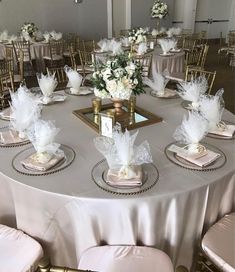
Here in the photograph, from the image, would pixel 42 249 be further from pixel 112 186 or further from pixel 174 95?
pixel 174 95

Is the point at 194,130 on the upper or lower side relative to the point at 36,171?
upper

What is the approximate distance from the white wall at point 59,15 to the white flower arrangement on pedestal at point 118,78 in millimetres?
5932

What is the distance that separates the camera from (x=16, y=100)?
6.56 ft

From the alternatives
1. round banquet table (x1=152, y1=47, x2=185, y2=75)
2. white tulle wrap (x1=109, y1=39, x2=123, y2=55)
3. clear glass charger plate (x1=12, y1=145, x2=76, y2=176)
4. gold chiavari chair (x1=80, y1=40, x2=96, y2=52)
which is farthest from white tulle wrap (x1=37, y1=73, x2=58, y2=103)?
gold chiavari chair (x1=80, y1=40, x2=96, y2=52)

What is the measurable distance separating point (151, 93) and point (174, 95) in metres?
0.22

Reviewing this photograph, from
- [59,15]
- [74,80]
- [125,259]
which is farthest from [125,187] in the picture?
[59,15]

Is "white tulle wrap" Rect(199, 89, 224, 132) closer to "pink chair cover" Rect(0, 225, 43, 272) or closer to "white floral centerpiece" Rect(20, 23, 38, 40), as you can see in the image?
"pink chair cover" Rect(0, 225, 43, 272)

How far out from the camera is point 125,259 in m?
1.34

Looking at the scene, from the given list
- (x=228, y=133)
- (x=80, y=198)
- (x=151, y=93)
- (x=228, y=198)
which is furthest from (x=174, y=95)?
(x=80, y=198)

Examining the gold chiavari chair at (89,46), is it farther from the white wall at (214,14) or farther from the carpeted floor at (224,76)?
the white wall at (214,14)

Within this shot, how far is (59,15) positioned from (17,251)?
7.22 metres

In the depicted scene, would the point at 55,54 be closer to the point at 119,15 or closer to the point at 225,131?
the point at 119,15

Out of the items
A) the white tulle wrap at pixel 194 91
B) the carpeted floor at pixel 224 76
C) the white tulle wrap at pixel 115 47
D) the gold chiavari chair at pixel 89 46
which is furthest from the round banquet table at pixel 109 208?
the gold chiavari chair at pixel 89 46

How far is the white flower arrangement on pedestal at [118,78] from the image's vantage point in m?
1.92
